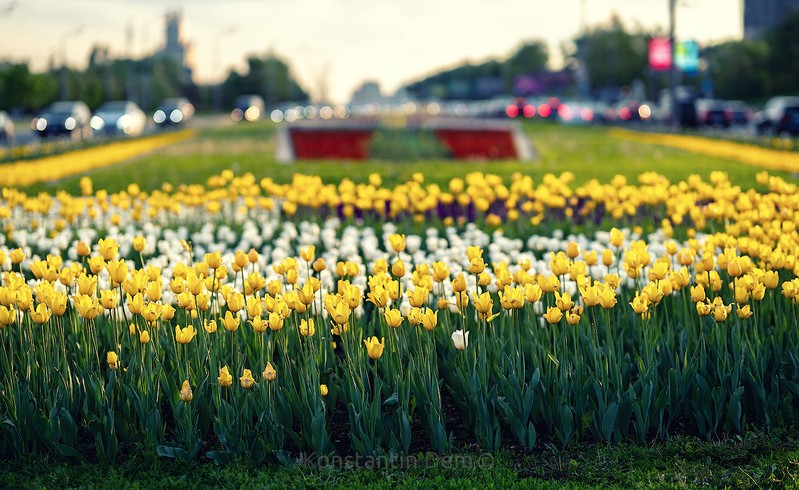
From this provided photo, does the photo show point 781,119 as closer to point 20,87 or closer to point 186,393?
point 186,393

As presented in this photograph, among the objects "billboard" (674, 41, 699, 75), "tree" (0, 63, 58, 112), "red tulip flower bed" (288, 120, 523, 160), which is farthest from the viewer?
"tree" (0, 63, 58, 112)

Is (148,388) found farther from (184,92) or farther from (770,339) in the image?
(184,92)

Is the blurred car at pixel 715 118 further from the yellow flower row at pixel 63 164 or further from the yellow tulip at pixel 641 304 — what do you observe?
the yellow tulip at pixel 641 304

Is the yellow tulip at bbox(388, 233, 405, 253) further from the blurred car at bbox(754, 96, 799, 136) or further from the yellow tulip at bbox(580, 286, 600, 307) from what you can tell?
the blurred car at bbox(754, 96, 799, 136)


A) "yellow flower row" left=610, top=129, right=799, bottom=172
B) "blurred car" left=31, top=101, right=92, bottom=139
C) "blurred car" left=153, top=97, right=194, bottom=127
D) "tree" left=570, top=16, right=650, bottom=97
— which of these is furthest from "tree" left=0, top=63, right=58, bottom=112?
"tree" left=570, top=16, right=650, bottom=97

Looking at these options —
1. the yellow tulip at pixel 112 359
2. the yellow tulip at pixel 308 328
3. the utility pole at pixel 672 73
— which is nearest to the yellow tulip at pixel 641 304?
the yellow tulip at pixel 308 328

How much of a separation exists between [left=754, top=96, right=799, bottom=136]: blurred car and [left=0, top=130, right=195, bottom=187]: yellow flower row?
2201cm

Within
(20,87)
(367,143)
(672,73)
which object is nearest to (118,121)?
(672,73)

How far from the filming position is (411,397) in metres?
5.64

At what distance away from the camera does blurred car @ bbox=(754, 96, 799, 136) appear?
39812mm

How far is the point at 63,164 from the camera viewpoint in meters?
17.0

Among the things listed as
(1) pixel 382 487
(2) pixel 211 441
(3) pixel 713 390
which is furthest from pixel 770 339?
(2) pixel 211 441

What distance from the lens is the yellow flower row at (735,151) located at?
1788 centimetres

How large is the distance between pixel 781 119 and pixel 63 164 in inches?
1198
